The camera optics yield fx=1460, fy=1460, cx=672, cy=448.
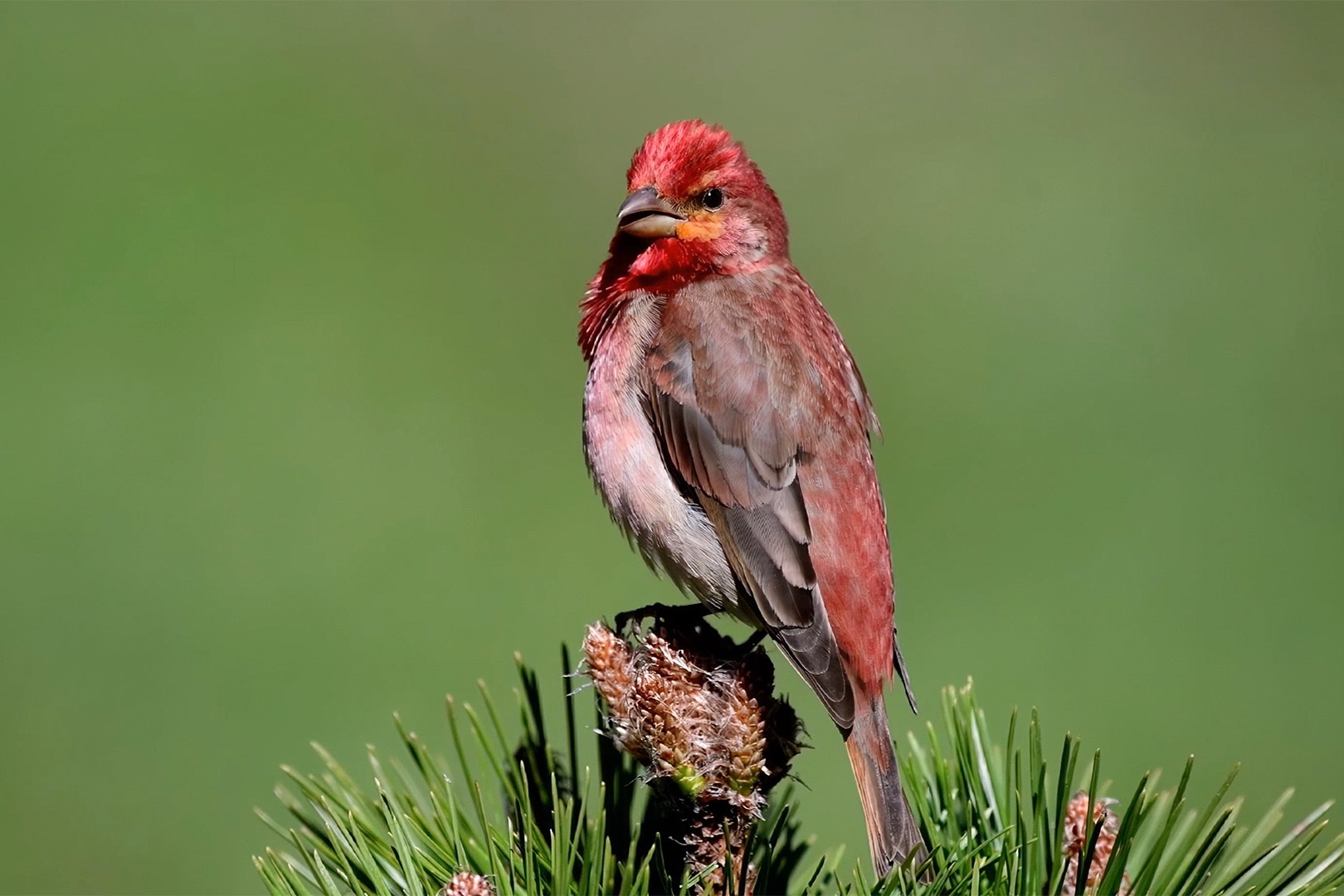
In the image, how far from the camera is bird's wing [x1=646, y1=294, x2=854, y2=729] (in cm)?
342

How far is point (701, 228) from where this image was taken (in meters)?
4.05

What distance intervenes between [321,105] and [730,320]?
8494mm

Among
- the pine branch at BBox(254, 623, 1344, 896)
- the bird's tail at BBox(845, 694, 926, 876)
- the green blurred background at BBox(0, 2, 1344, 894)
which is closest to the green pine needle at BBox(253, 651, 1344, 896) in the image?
the pine branch at BBox(254, 623, 1344, 896)

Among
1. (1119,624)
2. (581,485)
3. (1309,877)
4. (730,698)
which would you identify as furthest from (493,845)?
(581,485)

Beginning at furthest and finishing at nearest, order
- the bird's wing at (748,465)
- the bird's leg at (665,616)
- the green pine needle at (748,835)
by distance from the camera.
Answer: the bird's wing at (748,465) < the bird's leg at (665,616) < the green pine needle at (748,835)

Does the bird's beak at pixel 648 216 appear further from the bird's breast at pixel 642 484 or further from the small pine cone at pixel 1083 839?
the small pine cone at pixel 1083 839

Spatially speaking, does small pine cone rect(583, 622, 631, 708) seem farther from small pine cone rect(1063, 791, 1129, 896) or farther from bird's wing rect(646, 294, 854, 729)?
bird's wing rect(646, 294, 854, 729)

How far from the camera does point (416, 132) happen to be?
11484 millimetres

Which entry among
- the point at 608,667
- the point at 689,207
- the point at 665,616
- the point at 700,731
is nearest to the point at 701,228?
the point at 689,207

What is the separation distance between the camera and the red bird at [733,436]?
136 inches

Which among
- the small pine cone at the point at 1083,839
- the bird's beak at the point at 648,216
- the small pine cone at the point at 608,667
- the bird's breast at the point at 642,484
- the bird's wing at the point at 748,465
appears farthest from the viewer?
the bird's beak at the point at 648,216

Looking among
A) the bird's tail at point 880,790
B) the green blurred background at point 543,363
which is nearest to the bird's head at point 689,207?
the bird's tail at point 880,790

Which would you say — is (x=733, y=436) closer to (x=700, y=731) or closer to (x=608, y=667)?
(x=608, y=667)

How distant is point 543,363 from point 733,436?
5721 millimetres
